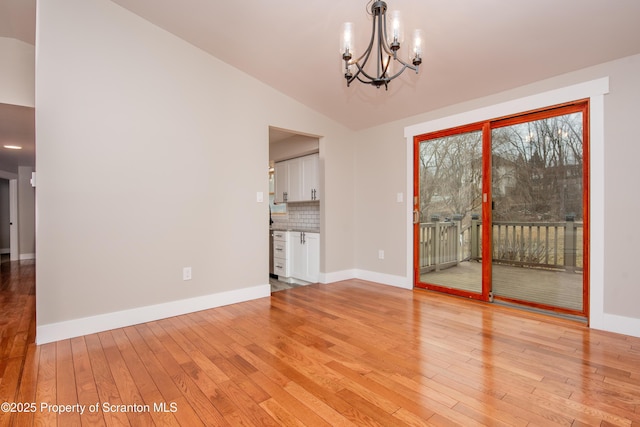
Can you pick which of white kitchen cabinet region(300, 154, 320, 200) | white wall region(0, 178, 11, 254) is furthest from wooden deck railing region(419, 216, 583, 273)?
white wall region(0, 178, 11, 254)

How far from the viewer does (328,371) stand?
6.50 ft

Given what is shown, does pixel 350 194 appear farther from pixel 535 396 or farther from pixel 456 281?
pixel 535 396

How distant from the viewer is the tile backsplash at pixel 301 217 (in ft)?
17.3

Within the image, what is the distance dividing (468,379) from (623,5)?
2757mm

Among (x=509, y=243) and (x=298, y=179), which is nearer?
(x=509, y=243)

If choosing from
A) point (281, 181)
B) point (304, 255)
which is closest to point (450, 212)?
point (304, 255)

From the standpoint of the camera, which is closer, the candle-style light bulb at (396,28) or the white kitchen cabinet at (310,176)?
the candle-style light bulb at (396,28)

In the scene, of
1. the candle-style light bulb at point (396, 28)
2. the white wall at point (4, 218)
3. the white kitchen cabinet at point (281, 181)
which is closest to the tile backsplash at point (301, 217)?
the white kitchen cabinet at point (281, 181)

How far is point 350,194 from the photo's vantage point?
4.78 m

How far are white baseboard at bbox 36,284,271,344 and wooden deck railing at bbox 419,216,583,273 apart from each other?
7.32ft

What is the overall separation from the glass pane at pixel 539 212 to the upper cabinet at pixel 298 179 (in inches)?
98.4

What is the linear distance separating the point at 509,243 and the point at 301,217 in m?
3.32

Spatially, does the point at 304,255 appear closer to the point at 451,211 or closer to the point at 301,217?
the point at 301,217

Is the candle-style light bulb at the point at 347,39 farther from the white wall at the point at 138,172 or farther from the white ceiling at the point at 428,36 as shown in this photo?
the white wall at the point at 138,172
